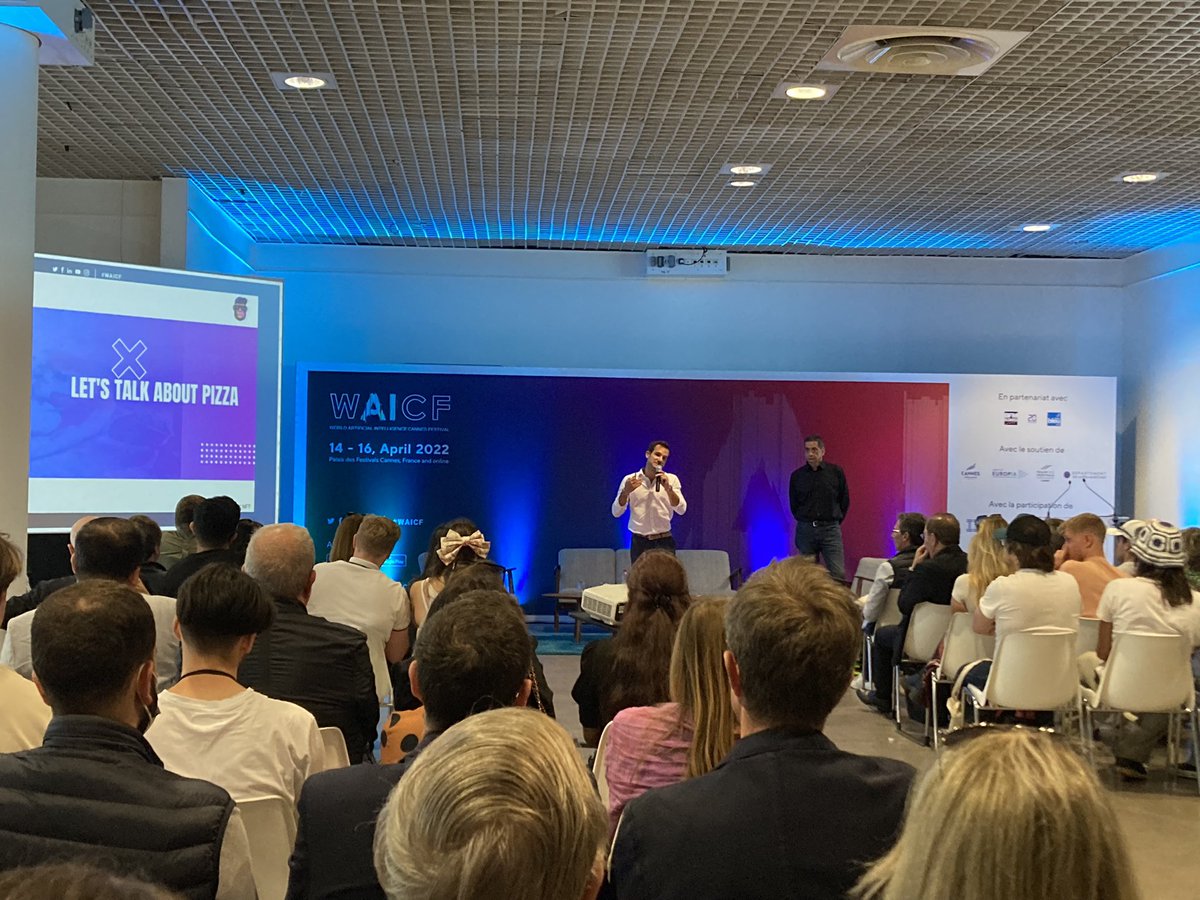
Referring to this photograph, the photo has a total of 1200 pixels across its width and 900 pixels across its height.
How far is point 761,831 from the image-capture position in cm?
172

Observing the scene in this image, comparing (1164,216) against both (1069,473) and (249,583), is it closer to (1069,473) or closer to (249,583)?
(1069,473)

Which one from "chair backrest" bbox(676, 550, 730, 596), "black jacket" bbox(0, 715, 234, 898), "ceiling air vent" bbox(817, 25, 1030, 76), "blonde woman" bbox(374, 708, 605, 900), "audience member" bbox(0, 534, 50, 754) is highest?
"ceiling air vent" bbox(817, 25, 1030, 76)

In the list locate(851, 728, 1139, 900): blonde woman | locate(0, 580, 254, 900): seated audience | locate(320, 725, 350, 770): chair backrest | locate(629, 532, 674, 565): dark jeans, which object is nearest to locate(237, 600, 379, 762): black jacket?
locate(320, 725, 350, 770): chair backrest

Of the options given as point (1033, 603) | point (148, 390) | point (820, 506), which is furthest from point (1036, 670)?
point (148, 390)

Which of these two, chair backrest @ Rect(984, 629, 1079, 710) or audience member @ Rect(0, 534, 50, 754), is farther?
chair backrest @ Rect(984, 629, 1079, 710)

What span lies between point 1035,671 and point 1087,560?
1256 mm

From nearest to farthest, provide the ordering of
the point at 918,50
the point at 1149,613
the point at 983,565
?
the point at 1149,613 → the point at 918,50 → the point at 983,565

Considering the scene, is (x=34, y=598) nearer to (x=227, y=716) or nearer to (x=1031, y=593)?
(x=227, y=716)

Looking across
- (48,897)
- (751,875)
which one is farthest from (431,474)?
(48,897)

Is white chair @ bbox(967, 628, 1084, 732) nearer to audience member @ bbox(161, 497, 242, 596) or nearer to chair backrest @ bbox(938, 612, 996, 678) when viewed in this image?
chair backrest @ bbox(938, 612, 996, 678)

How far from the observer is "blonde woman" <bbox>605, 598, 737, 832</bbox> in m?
2.61

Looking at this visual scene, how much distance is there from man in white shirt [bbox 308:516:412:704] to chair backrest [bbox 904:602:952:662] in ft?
10.9

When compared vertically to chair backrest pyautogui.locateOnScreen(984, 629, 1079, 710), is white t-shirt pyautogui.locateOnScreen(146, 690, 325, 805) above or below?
above

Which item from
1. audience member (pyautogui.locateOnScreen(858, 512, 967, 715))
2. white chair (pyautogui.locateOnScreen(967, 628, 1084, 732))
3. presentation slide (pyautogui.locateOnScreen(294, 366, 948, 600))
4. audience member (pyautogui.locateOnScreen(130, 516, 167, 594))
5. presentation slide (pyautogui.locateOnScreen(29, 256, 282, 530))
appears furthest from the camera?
presentation slide (pyautogui.locateOnScreen(294, 366, 948, 600))
